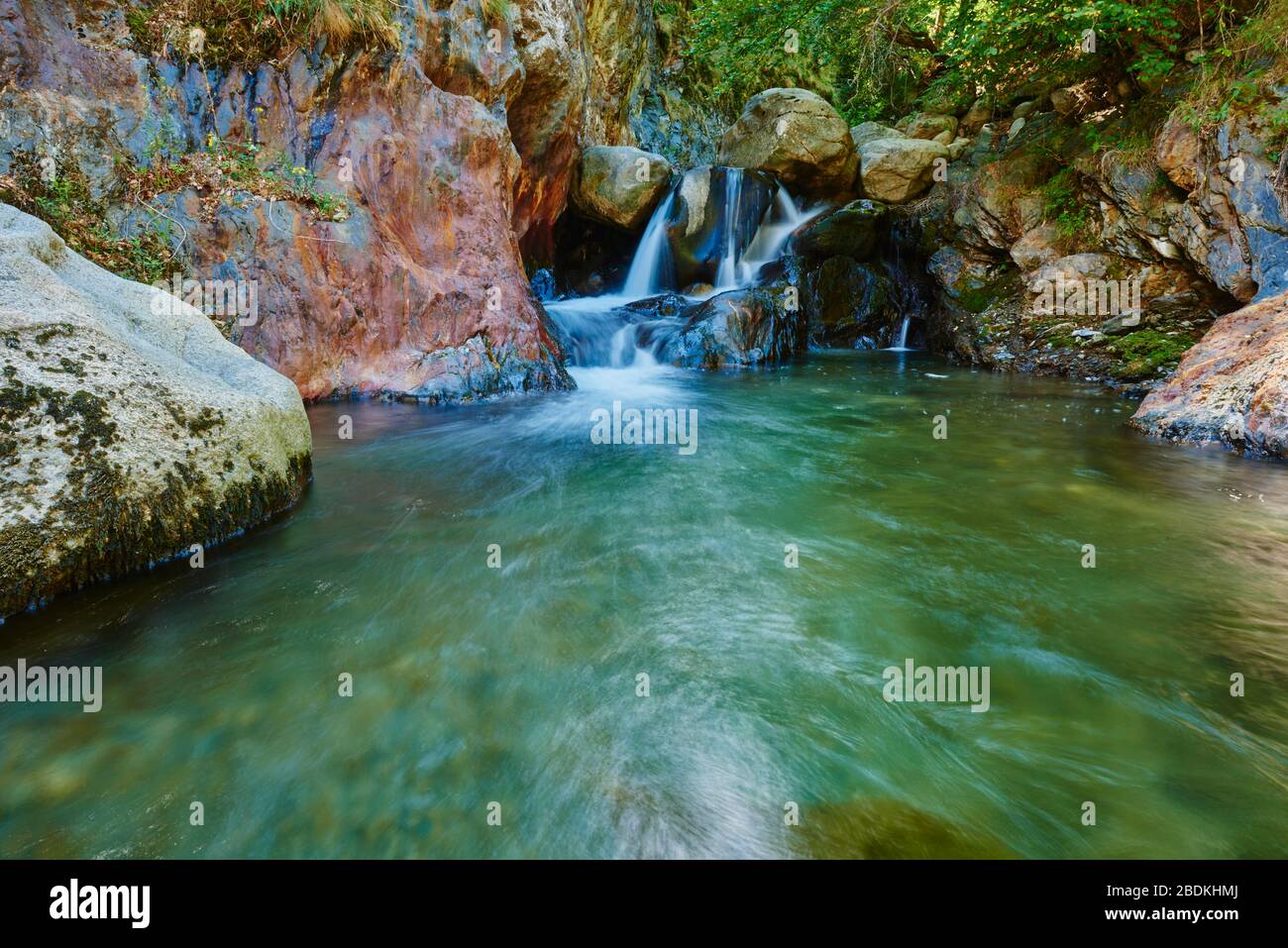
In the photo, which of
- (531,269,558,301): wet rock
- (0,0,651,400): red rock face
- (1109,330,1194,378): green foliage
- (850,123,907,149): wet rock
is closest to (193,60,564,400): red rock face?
(0,0,651,400): red rock face

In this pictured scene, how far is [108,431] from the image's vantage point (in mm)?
2850

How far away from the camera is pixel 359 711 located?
218cm

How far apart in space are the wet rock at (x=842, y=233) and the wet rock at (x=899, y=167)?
63 cm

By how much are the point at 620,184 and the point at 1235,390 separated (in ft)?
35.8

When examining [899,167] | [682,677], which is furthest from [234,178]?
[899,167]

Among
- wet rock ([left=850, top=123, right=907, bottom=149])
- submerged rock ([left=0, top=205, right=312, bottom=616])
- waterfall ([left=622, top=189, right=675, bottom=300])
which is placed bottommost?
submerged rock ([left=0, top=205, right=312, bottom=616])

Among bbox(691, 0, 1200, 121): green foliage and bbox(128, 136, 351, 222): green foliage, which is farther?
bbox(691, 0, 1200, 121): green foliage

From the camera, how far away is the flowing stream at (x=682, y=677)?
1.76 metres

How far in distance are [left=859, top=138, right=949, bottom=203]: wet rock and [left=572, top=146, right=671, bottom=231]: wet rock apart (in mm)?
4672

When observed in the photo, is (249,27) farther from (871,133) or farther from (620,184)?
(871,133)

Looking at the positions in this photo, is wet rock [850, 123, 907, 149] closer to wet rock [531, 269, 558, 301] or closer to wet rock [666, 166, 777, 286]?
wet rock [666, 166, 777, 286]

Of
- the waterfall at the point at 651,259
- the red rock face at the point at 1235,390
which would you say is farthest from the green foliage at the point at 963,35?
the red rock face at the point at 1235,390

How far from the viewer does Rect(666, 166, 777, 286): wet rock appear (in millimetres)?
13273

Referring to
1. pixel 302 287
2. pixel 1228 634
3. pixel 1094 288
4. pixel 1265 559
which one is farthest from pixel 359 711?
pixel 1094 288
